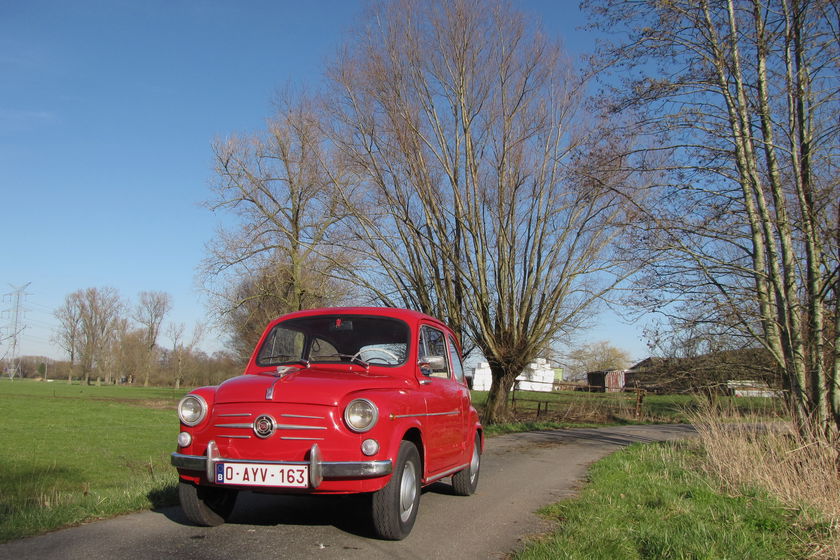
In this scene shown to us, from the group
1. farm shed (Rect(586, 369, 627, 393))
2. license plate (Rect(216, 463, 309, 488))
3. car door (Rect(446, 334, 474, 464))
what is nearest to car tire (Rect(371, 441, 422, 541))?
license plate (Rect(216, 463, 309, 488))

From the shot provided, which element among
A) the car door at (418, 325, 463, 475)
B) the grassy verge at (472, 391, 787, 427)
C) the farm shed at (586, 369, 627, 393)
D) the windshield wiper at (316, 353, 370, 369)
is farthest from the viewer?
the farm shed at (586, 369, 627, 393)

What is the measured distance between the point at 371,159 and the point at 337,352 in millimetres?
14304

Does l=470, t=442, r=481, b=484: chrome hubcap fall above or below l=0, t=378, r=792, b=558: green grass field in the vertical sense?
above

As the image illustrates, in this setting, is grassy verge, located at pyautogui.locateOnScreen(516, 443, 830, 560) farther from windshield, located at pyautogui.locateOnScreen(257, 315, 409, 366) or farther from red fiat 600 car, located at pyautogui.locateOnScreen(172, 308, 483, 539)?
windshield, located at pyautogui.locateOnScreen(257, 315, 409, 366)

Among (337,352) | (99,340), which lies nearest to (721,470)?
(337,352)

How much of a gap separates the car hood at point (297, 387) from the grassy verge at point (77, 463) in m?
1.69

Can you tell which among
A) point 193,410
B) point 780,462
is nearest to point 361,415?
point 193,410

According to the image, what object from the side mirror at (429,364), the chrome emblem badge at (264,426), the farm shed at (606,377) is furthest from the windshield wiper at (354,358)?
the farm shed at (606,377)

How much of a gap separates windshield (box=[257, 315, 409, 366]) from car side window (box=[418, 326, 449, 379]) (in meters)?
0.26

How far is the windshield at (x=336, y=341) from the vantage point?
622 centimetres

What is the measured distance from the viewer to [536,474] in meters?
9.18

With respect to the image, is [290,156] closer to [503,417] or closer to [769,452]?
[503,417]

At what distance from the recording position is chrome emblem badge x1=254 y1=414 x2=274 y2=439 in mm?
4750

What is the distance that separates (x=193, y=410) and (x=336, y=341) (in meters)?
1.67
